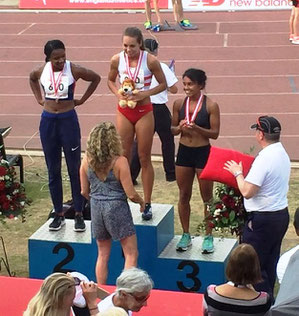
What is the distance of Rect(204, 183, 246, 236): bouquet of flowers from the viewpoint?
24.5ft

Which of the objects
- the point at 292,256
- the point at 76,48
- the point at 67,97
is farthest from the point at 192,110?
the point at 76,48

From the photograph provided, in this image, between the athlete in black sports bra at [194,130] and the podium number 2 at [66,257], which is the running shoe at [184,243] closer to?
the athlete in black sports bra at [194,130]

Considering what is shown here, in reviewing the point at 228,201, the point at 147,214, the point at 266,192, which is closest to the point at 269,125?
the point at 266,192

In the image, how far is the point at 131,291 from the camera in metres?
5.46

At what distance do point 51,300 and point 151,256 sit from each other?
3.04 metres

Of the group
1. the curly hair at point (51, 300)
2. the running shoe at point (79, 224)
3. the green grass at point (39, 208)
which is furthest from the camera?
the green grass at point (39, 208)

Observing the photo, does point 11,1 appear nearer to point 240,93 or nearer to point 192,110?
point 240,93

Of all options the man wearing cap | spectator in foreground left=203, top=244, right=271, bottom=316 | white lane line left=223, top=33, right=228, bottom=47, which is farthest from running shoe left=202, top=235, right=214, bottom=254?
white lane line left=223, top=33, right=228, bottom=47

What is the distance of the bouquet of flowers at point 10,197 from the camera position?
7703mm

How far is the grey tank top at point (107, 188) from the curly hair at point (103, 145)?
16 cm

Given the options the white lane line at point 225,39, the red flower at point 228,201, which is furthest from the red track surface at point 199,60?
the red flower at point 228,201

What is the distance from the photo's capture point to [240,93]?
15.1 meters

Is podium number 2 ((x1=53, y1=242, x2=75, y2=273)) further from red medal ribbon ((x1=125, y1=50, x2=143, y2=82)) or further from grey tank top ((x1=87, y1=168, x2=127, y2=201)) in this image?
red medal ribbon ((x1=125, y1=50, x2=143, y2=82))

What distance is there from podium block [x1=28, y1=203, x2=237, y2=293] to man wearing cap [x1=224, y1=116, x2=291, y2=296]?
66 cm
